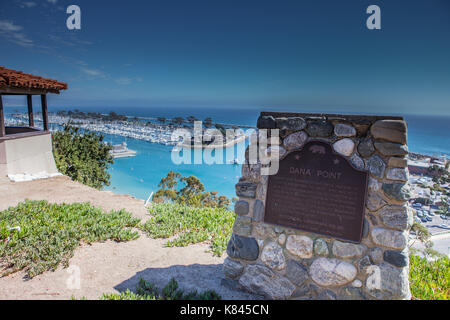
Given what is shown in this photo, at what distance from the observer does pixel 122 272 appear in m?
3.91

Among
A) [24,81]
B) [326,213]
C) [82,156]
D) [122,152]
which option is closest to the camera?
[326,213]

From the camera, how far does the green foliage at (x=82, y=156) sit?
12789 millimetres

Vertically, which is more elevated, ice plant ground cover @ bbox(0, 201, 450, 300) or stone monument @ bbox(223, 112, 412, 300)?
stone monument @ bbox(223, 112, 412, 300)

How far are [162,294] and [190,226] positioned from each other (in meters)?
2.52

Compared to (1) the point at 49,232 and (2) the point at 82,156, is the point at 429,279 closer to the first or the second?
(1) the point at 49,232

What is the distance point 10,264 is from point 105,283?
1.49 meters

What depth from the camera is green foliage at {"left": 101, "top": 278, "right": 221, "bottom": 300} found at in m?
3.09

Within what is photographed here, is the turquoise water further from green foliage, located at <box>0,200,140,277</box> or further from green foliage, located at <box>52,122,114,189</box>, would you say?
green foliage, located at <box>0,200,140,277</box>

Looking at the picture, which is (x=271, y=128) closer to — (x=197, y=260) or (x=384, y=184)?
(x=384, y=184)

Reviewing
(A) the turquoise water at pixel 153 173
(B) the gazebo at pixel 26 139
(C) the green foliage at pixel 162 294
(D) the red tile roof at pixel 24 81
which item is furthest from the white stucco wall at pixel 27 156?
(A) the turquoise water at pixel 153 173

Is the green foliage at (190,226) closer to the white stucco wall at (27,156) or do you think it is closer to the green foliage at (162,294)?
the green foliage at (162,294)

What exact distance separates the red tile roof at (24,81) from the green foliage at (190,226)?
18.4ft

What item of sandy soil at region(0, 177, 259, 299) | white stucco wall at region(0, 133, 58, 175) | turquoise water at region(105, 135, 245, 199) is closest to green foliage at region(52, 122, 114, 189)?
white stucco wall at region(0, 133, 58, 175)

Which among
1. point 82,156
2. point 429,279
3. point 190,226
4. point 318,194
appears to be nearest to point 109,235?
point 190,226
